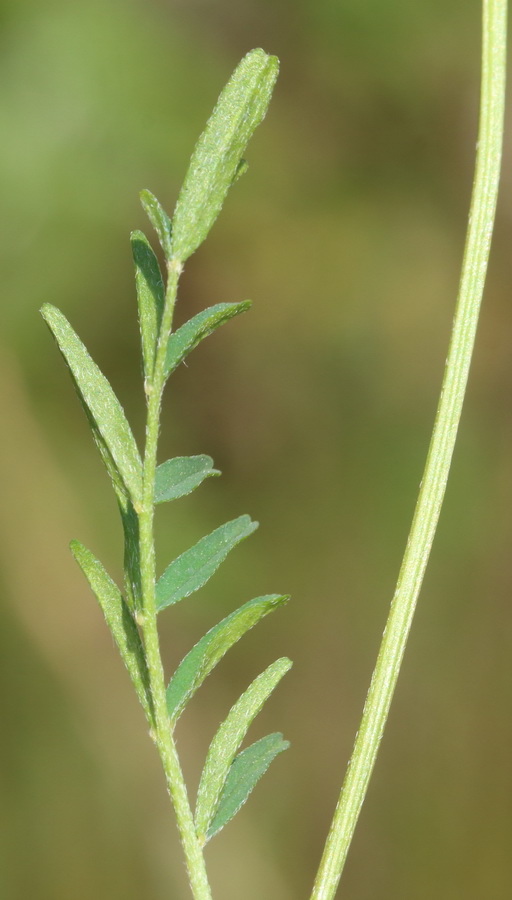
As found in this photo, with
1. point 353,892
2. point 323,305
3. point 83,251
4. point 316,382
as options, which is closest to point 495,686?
point 353,892

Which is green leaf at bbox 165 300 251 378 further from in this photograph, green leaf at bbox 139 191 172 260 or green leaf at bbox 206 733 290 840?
green leaf at bbox 206 733 290 840

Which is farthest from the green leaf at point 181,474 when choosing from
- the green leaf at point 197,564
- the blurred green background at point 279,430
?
the blurred green background at point 279,430

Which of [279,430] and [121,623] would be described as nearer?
[121,623]

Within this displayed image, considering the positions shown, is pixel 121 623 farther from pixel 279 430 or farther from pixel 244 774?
pixel 279 430

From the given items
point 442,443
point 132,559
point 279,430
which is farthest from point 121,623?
point 279,430

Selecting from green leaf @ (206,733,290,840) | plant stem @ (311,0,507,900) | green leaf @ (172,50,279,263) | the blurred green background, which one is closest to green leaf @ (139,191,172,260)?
green leaf @ (172,50,279,263)

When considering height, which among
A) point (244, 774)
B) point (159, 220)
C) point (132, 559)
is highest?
point (159, 220)

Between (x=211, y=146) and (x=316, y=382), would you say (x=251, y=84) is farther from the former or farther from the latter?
(x=316, y=382)
